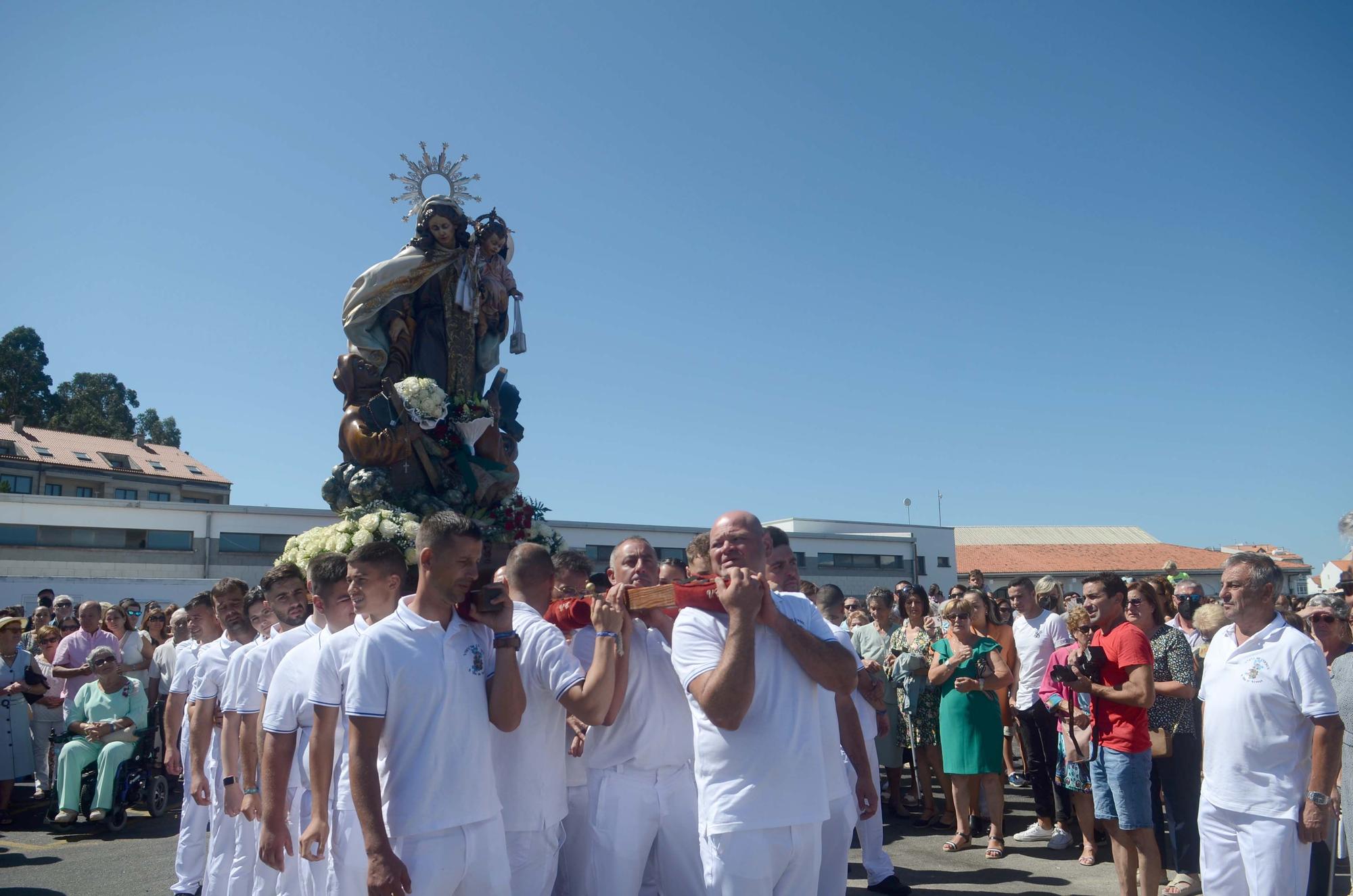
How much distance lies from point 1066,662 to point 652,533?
1121 inches

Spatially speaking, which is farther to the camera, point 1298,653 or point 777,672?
point 1298,653

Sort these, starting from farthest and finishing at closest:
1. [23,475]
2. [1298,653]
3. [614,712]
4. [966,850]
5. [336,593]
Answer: [23,475]
[966,850]
[336,593]
[1298,653]
[614,712]

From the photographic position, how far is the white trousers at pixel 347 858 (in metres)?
3.52

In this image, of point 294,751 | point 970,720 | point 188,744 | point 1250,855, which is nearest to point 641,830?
point 294,751

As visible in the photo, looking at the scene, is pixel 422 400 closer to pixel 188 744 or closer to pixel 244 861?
pixel 188 744

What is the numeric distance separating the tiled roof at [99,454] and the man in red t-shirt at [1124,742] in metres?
51.4

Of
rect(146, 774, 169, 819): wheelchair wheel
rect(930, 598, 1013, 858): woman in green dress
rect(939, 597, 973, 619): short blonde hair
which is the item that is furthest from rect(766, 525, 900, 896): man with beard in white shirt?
rect(146, 774, 169, 819): wheelchair wheel

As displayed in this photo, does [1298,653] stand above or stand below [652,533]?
below

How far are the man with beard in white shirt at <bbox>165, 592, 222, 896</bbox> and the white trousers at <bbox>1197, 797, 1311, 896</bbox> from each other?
18.5ft

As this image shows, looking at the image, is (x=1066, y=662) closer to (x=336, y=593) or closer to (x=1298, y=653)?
(x=1298, y=653)

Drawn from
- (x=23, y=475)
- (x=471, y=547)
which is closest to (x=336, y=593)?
(x=471, y=547)

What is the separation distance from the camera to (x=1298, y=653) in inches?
167

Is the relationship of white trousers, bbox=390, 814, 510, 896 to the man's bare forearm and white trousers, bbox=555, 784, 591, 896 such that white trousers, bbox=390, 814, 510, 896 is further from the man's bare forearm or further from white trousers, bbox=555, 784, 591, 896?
the man's bare forearm

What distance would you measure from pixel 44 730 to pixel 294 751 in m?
8.66
